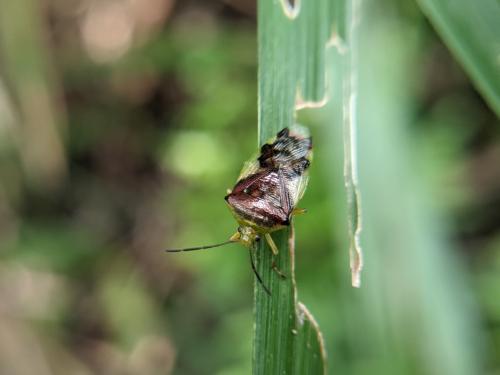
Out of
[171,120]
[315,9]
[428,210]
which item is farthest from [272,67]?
[171,120]

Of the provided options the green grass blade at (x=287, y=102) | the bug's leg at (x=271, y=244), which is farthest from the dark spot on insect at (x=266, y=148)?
the bug's leg at (x=271, y=244)

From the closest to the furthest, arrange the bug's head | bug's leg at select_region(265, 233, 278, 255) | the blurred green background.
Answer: bug's leg at select_region(265, 233, 278, 255)
the bug's head
the blurred green background

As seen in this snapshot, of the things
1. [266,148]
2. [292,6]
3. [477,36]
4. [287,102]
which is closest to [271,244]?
[266,148]

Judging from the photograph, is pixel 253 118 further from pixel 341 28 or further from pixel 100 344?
pixel 100 344

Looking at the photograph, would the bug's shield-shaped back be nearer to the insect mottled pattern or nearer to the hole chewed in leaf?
the insect mottled pattern

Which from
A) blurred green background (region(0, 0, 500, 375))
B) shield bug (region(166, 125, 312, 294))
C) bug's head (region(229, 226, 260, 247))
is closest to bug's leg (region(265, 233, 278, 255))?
shield bug (region(166, 125, 312, 294))

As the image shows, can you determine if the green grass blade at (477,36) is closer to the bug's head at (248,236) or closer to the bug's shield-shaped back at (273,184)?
the bug's shield-shaped back at (273,184)

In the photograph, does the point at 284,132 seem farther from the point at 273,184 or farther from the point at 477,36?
the point at 477,36
